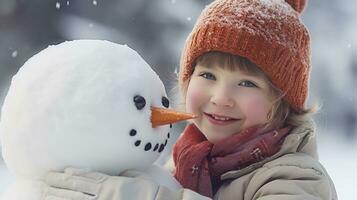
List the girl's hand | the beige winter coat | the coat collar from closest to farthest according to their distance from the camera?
the girl's hand, the beige winter coat, the coat collar

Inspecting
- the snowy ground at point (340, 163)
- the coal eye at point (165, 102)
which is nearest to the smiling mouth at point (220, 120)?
the coal eye at point (165, 102)

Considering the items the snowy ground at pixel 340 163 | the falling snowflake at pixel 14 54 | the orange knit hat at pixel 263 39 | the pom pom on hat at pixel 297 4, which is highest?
the pom pom on hat at pixel 297 4

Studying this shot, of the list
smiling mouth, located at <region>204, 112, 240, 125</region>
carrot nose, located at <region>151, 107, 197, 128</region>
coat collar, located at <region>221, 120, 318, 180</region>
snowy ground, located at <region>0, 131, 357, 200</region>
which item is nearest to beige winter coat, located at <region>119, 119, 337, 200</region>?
coat collar, located at <region>221, 120, 318, 180</region>

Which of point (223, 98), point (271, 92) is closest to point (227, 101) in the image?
point (223, 98)

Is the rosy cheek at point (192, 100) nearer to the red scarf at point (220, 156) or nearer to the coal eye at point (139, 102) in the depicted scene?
the red scarf at point (220, 156)

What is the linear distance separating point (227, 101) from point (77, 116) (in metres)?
0.41

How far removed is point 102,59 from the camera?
98cm

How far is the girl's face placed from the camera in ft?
4.20

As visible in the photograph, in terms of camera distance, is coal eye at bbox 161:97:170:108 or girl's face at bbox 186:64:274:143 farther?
girl's face at bbox 186:64:274:143

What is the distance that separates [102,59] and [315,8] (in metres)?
4.78

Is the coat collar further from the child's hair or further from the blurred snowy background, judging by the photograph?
the blurred snowy background

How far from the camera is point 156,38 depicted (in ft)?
16.0

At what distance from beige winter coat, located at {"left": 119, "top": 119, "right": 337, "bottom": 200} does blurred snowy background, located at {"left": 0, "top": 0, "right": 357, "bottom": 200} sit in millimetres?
3206

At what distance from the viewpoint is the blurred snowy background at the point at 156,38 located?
4750 millimetres
